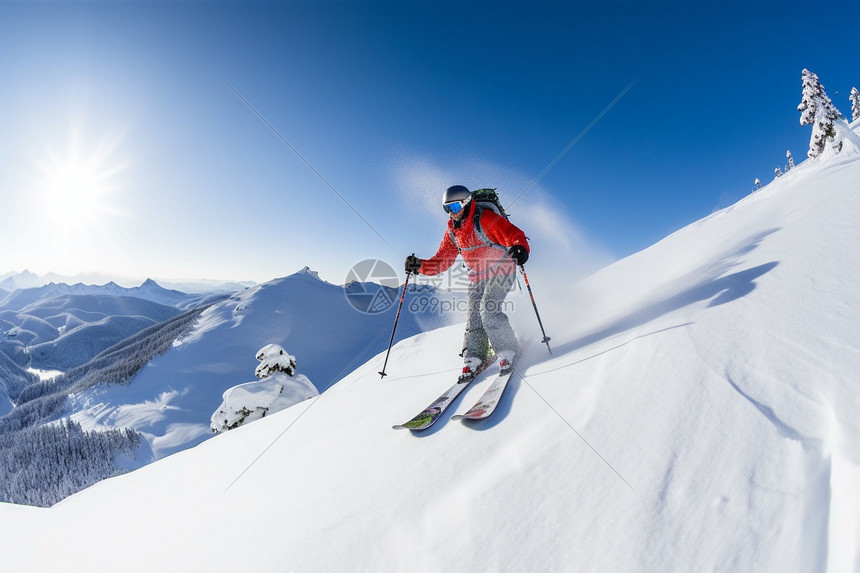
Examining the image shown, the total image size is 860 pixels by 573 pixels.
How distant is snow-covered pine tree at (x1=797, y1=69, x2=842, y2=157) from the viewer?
24.7m

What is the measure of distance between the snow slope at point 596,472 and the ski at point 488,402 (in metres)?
0.11

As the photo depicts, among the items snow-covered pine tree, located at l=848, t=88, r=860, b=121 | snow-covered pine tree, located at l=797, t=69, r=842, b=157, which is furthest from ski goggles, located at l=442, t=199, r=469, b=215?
snow-covered pine tree, located at l=848, t=88, r=860, b=121

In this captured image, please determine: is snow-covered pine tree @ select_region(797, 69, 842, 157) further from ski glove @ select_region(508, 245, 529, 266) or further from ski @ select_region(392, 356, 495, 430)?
ski @ select_region(392, 356, 495, 430)

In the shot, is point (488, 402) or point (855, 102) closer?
point (488, 402)

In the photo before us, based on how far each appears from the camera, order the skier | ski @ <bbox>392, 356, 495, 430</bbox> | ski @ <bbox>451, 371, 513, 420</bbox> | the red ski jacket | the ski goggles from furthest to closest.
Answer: the ski goggles → the red ski jacket → the skier → ski @ <bbox>392, 356, 495, 430</bbox> → ski @ <bbox>451, 371, 513, 420</bbox>

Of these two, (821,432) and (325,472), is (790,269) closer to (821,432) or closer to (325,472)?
(821,432)

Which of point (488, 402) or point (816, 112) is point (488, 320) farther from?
point (816, 112)

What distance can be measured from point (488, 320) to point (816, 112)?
3678cm

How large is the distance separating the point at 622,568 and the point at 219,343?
11896 cm

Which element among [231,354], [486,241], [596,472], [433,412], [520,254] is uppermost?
[231,354]

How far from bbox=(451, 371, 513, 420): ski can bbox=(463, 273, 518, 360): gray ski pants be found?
91cm

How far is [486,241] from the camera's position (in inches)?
213

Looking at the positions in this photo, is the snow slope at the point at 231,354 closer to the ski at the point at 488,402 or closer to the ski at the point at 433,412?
the ski at the point at 433,412

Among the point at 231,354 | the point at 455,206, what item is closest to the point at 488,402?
the point at 455,206
